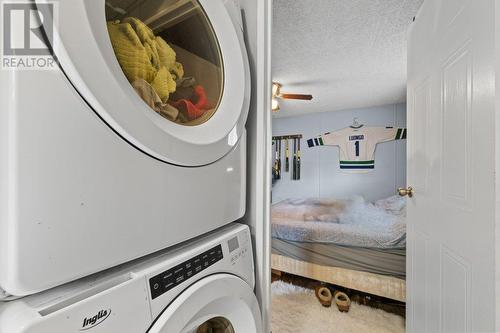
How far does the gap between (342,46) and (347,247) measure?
1753 millimetres

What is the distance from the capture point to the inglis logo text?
398mm

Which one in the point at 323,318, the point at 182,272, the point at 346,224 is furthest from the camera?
the point at 346,224

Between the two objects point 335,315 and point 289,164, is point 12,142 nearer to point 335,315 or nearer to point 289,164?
point 335,315

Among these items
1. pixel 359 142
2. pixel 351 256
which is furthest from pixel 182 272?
pixel 359 142

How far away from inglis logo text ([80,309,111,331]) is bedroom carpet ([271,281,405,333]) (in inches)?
69.0

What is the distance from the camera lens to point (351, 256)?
2109 millimetres

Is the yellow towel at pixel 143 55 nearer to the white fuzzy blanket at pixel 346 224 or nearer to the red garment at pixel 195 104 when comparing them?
the red garment at pixel 195 104

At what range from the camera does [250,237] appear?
33.8 inches

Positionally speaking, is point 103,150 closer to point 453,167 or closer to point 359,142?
point 453,167

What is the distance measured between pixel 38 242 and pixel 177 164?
28 centimetres

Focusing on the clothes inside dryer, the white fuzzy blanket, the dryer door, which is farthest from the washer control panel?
the white fuzzy blanket

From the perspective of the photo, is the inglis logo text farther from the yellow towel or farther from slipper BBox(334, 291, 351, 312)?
slipper BBox(334, 291, 351, 312)

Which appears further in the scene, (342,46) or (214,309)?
(342,46)

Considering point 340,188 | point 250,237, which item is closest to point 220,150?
point 250,237
